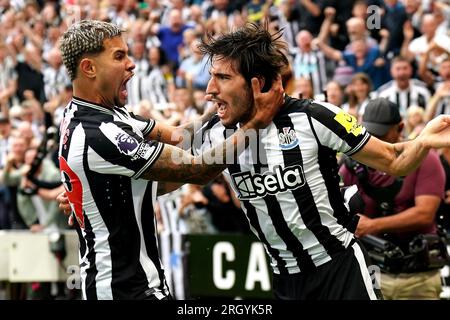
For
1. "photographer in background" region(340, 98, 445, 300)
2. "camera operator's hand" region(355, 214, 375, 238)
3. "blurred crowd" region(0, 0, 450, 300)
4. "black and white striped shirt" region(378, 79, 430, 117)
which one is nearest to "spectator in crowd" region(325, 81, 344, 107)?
"blurred crowd" region(0, 0, 450, 300)

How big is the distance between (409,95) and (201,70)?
11.3ft

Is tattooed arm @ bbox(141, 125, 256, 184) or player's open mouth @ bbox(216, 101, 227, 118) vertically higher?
player's open mouth @ bbox(216, 101, 227, 118)

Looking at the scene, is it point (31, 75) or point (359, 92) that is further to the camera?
point (31, 75)

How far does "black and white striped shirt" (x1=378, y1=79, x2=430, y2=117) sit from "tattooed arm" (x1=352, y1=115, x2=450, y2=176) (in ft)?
20.3

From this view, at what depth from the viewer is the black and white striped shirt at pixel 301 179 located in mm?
5301

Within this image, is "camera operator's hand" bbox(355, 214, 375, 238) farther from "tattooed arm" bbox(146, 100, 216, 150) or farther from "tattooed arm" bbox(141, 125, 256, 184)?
"tattooed arm" bbox(141, 125, 256, 184)

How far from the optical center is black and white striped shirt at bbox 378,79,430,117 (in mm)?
11508

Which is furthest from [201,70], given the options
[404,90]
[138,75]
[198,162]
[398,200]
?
[198,162]

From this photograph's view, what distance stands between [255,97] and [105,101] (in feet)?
2.58

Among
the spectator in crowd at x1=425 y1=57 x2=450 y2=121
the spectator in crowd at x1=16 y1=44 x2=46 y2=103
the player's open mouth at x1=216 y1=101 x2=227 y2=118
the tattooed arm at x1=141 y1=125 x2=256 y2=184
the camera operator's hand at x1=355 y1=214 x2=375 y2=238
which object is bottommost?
the camera operator's hand at x1=355 y1=214 x2=375 y2=238

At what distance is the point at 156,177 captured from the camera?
5.10 meters

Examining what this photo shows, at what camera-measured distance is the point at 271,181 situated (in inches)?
211

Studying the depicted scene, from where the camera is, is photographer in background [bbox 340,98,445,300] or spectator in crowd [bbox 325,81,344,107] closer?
photographer in background [bbox 340,98,445,300]

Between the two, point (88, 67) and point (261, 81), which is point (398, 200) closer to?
point (261, 81)
